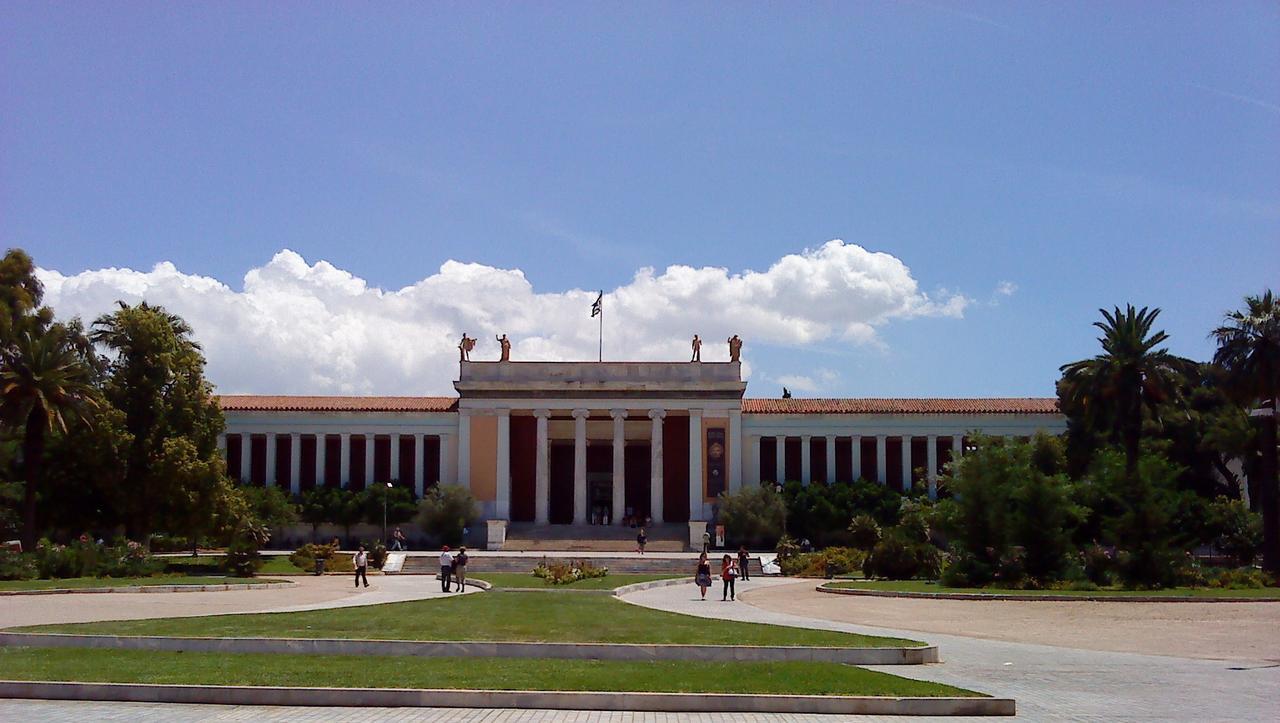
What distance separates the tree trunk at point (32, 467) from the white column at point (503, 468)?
95.0 feet

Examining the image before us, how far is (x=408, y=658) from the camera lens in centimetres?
1620

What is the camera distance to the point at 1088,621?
79.8ft

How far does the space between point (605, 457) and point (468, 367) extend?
11.0m

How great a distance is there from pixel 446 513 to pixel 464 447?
19.8ft

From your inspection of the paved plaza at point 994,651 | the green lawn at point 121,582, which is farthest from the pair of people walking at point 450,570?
the green lawn at point 121,582

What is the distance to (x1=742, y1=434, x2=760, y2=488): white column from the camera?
2721 inches

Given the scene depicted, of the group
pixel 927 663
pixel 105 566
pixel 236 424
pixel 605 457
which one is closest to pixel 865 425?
pixel 605 457

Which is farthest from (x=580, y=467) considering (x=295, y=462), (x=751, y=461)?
(x=295, y=462)

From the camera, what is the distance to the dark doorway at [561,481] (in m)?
74.9

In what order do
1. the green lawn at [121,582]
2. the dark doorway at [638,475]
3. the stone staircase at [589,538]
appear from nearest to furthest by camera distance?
the green lawn at [121,582]
the stone staircase at [589,538]
the dark doorway at [638,475]

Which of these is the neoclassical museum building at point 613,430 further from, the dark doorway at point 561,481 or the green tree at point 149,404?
the green tree at point 149,404

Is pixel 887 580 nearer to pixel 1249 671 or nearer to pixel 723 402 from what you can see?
pixel 1249 671

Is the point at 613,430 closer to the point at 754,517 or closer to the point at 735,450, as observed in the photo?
the point at 735,450

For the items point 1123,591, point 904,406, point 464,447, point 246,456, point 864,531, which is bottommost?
point 1123,591
